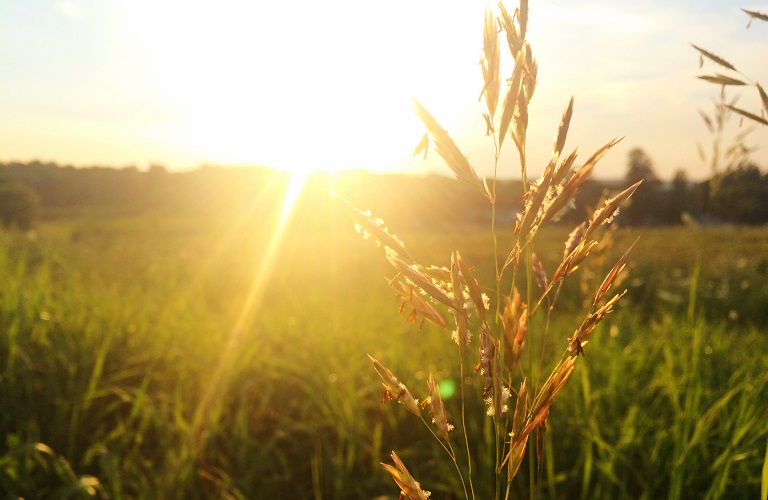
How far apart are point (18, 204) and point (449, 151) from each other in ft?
86.6

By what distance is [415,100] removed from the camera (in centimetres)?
74

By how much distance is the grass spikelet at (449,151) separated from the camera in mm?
745

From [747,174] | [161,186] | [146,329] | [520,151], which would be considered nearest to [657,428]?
[747,174]

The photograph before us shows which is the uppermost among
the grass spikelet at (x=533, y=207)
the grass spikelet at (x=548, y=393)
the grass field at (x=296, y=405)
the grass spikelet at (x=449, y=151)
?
the grass spikelet at (x=449, y=151)

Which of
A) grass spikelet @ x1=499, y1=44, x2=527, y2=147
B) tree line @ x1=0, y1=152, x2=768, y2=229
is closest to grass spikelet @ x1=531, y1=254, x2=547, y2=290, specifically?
grass spikelet @ x1=499, y1=44, x2=527, y2=147

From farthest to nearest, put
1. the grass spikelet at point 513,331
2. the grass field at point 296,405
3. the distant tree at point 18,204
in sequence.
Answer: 1. the distant tree at point 18,204
2. the grass field at point 296,405
3. the grass spikelet at point 513,331

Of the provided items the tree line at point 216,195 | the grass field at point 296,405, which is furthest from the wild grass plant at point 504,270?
the tree line at point 216,195

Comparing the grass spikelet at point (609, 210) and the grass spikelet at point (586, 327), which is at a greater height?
the grass spikelet at point (609, 210)

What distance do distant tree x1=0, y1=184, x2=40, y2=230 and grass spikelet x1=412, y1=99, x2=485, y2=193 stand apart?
24629 mm

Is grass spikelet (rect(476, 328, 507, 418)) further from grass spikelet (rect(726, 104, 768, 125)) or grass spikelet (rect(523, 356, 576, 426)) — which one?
grass spikelet (rect(726, 104, 768, 125))

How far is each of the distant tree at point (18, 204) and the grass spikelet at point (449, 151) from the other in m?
24.6

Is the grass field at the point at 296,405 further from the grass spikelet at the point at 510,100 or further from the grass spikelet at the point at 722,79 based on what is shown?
the grass spikelet at the point at 510,100

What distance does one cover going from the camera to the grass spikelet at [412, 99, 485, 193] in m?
0.74

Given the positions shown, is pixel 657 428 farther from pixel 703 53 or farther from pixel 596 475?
pixel 703 53
